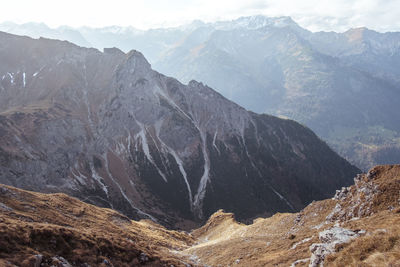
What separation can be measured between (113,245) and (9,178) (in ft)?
481

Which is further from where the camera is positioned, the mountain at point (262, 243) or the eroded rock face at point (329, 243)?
the eroded rock face at point (329, 243)

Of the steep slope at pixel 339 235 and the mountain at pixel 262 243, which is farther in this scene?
the mountain at pixel 262 243

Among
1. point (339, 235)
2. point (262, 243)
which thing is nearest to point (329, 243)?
point (339, 235)

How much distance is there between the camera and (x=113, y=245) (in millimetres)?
38469

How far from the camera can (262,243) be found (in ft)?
174

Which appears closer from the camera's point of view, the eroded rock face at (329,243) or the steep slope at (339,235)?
the steep slope at (339,235)

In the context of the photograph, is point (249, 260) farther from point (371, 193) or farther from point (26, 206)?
point (26, 206)

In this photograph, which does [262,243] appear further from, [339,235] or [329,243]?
[329,243]

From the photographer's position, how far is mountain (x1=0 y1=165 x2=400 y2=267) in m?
25.5

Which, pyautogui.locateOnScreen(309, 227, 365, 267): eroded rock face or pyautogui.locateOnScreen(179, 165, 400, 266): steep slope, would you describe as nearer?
pyautogui.locateOnScreen(179, 165, 400, 266): steep slope

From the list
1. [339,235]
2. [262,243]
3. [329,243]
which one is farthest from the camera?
[262,243]

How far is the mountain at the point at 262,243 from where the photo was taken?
2552 centimetres

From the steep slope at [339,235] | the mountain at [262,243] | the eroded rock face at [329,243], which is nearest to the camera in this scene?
the steep slope at [339,235]

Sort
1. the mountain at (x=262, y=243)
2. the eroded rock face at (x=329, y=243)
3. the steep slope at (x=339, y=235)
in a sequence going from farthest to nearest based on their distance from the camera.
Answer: the eroded rock face at (x=329, y=243), the mountain at (x=262, y=243), the steep slope at (x=339, y=235)
